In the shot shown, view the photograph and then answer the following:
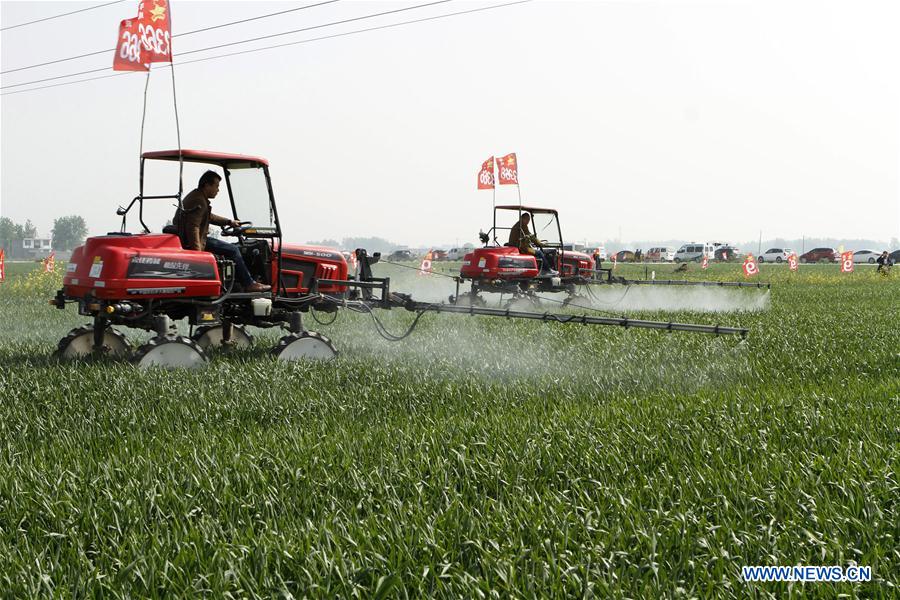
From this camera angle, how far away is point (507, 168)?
27.2 m

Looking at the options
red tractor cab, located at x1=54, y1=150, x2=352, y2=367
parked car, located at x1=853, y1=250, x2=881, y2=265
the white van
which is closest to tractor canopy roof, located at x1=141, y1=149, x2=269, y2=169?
red tractor cab, located at x1=54, y1=150, x2=352, y2=367

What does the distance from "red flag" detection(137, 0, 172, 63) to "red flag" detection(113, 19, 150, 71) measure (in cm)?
8

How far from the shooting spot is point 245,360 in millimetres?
10469

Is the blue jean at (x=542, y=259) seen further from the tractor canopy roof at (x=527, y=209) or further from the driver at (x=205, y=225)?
the driver at (x=205, y=225)

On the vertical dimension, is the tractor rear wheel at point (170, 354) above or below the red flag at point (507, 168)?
below

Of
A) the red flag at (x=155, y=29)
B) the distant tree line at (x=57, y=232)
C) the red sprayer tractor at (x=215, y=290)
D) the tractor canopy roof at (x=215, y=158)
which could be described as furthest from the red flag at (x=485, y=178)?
the distant tree line at (x=57, y=232)

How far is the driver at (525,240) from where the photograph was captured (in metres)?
19.6

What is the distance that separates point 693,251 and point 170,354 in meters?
73.7

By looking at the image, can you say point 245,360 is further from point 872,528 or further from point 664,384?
point 872,528

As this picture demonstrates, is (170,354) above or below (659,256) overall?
below

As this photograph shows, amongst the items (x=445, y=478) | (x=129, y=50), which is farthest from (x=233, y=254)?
(x=445, y=478)

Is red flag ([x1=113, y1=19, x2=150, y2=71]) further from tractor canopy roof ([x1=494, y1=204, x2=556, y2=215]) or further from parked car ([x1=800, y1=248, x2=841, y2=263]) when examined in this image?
parked car ([x1=800, y1=248, x2=841, y2=263])

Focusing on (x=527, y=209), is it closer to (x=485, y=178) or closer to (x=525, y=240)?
(x=525, y=240)

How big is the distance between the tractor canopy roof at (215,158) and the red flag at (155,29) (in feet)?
5.69
